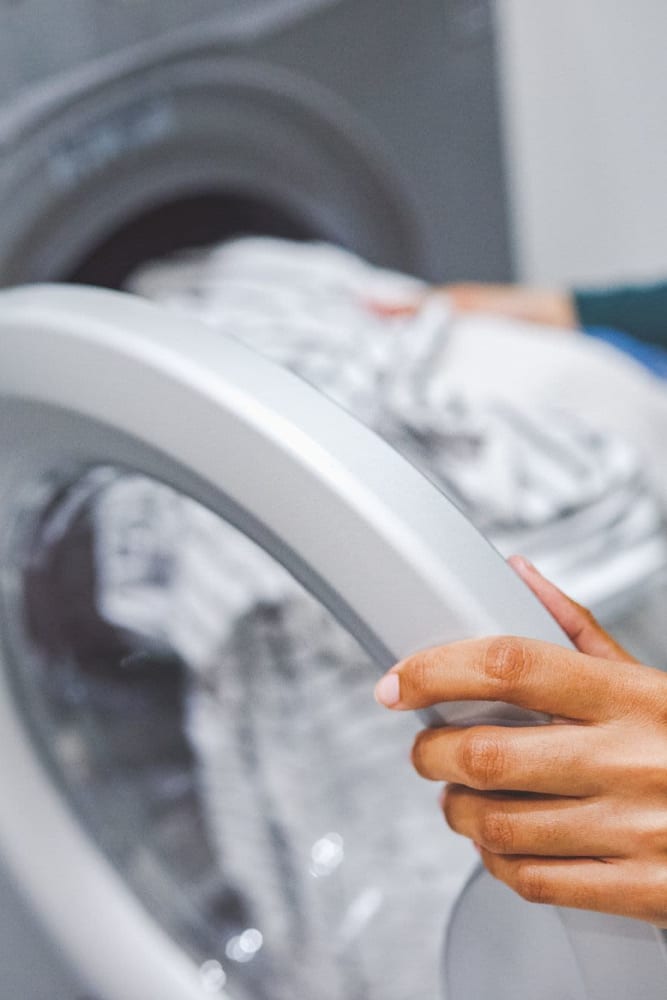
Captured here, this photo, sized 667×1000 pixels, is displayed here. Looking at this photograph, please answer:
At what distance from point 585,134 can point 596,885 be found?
0.99m

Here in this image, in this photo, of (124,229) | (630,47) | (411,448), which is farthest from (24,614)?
(630,47)

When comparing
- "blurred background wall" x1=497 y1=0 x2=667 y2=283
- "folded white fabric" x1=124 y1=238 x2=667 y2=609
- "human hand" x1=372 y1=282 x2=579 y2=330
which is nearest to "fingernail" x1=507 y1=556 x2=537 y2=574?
"folded white fabric" x1=124 y1=238 x2=667 y2=609

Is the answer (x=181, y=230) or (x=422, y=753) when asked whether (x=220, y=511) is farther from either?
(x=181, y=230)

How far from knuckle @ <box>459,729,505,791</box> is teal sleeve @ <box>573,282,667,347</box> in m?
0.70

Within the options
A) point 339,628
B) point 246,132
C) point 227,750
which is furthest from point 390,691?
point 246,132

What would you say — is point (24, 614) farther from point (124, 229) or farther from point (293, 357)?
point (124, 229)

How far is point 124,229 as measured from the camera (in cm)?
83

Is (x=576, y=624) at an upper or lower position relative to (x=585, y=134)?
lower

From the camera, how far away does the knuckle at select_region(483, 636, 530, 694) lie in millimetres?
269

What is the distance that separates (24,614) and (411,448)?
0.84 feet

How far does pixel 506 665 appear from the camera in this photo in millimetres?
270

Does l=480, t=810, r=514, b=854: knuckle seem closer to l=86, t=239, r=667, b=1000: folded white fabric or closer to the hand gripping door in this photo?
the hand gripping door

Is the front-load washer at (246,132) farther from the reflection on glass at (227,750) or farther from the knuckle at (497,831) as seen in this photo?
the knuckle at (497,831)

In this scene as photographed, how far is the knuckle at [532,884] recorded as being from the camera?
28 centimetres
